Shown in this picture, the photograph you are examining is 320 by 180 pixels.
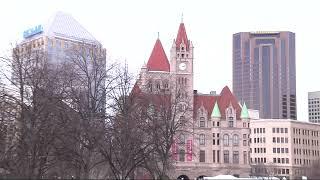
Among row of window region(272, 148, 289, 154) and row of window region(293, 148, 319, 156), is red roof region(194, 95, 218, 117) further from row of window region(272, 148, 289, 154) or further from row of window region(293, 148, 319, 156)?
row of window region(293, 148, 319, 156)

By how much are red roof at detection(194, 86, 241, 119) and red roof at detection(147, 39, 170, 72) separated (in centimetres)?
950

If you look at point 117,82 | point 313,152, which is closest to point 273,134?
point 313,152

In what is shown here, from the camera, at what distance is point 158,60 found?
12962 cm

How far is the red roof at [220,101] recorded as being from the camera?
428ft

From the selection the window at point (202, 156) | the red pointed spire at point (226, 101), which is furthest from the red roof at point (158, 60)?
the window at point (202, 156)

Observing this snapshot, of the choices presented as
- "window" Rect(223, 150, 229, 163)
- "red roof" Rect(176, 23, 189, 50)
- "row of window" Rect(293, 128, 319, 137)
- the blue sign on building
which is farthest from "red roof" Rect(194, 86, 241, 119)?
the blue sign on building

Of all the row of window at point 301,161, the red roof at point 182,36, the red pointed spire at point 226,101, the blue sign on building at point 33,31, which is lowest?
the row of window at point 301,161

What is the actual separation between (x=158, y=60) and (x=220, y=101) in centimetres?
1534

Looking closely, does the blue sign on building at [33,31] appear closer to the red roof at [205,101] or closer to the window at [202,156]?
the red roof at [205,101]

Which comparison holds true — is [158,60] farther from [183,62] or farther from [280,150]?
[280,150]

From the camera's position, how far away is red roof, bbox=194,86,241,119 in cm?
13038

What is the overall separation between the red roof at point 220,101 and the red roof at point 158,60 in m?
9.50

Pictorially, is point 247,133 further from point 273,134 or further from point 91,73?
point 91,73

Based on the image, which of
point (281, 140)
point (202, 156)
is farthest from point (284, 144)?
point (202, 156)
